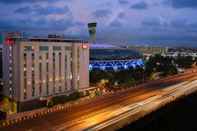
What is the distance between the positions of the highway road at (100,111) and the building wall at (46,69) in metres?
10.7

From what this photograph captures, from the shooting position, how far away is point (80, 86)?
83.6 meters

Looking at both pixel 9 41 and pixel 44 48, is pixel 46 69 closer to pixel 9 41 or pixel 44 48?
pixel 44 48

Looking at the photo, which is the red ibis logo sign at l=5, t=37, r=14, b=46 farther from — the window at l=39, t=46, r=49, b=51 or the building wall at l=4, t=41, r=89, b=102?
the window at l=39, t=46, r=49, b=51

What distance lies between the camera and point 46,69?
7481 cm

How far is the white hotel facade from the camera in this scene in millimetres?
70312

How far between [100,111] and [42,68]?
20.7 meters

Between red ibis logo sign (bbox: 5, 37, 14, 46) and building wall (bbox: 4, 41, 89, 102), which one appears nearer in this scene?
building wall (bbox: 4, 41, 89, 102)

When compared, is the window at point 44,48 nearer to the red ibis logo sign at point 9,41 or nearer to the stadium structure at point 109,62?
the red ibis logo sign at point 9,41

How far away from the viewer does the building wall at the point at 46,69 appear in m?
70.2

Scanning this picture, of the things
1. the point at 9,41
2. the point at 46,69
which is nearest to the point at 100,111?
the point at 46,69

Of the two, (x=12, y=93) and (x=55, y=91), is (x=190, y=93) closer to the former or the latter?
(x=55, y=91)

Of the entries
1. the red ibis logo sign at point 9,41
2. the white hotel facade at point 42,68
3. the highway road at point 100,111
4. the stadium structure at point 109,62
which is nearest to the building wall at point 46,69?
the white hotel facade at point 42,68

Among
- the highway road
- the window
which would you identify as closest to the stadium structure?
the window

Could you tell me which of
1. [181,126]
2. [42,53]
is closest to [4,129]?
[181,126]
